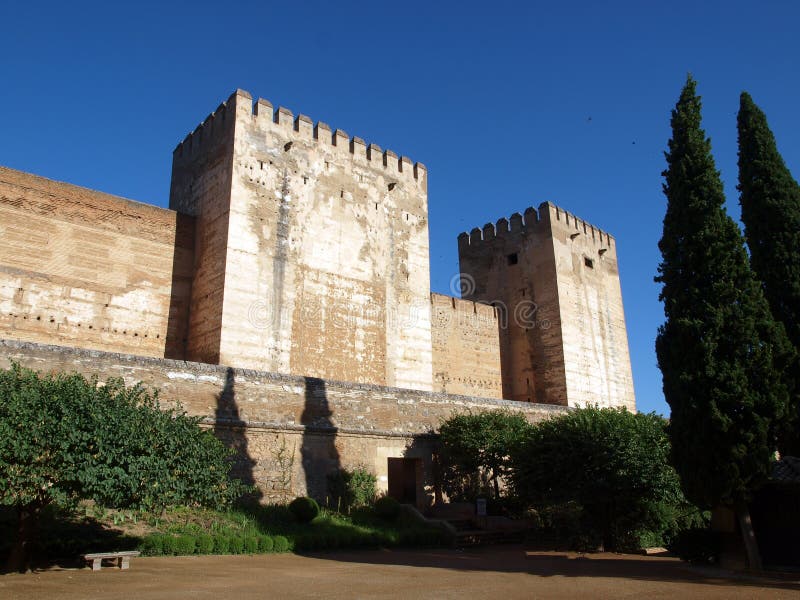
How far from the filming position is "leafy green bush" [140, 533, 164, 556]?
10148mm

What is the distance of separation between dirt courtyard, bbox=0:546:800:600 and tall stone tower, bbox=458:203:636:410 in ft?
45.2

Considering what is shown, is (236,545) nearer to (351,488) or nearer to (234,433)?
(234,433)

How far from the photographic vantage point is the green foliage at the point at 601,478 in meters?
12.8

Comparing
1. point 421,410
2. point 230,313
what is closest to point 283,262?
point 230,313

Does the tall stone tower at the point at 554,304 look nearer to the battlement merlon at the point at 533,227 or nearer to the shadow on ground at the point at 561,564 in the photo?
the battlement merlon at the point at 533,227

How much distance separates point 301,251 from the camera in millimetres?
18531

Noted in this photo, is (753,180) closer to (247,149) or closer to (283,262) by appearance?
(283,262)

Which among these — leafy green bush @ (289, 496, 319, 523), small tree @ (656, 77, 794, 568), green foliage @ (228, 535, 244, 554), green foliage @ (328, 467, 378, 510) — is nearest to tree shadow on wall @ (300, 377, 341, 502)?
green foliage @ (328, 467, 378, 510)

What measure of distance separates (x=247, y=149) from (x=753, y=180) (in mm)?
12488

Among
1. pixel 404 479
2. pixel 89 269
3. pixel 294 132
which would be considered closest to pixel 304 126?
pixel 294 132

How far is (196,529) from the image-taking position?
1107 centimetres

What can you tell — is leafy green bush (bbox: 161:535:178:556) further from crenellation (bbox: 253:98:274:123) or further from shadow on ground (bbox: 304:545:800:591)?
crenellation (bbox: 253:98:274:123)

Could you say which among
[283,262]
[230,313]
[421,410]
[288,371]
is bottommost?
[421,410]

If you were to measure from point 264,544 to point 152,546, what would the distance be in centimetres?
183
